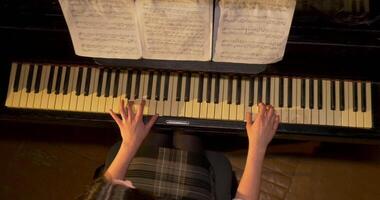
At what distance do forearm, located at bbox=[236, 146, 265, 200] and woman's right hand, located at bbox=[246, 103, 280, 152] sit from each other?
2 centimetres

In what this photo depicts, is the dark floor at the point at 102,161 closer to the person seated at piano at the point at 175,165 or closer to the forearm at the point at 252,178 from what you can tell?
the person seated at piano at the point at 175,165

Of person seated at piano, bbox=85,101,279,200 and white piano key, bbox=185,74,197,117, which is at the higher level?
white piano key, bbox=185,74,197,117

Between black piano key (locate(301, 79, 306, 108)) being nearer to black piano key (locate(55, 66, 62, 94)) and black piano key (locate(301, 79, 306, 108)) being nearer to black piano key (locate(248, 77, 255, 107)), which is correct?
black piano key (locate(248, 77, 255, 107))

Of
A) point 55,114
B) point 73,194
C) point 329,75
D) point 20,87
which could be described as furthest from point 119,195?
point 73,194

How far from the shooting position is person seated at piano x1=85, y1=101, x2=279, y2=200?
4.69 feet

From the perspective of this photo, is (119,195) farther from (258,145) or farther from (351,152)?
(351,152)

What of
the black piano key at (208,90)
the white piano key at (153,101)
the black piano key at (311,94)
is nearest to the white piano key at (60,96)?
the white piano key at (153,101)

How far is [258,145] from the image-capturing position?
1454 millimetres

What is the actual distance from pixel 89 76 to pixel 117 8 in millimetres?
378

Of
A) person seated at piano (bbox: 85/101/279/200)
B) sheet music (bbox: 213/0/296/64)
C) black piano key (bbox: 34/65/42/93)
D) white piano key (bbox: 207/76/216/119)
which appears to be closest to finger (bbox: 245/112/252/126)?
person seated at piano (bbox: 85/101/279/200)

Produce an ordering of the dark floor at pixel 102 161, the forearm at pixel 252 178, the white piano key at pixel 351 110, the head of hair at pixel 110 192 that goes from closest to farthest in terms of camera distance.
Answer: the head of hair at pixel 110 192 < the forearm at pixel 252 178 < the white piano key at pixel 351 110 < the dark floor at pixel 102 161

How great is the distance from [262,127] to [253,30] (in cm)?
37

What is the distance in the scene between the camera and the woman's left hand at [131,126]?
1470 millimetres

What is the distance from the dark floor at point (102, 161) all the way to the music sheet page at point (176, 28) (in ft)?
2.62
